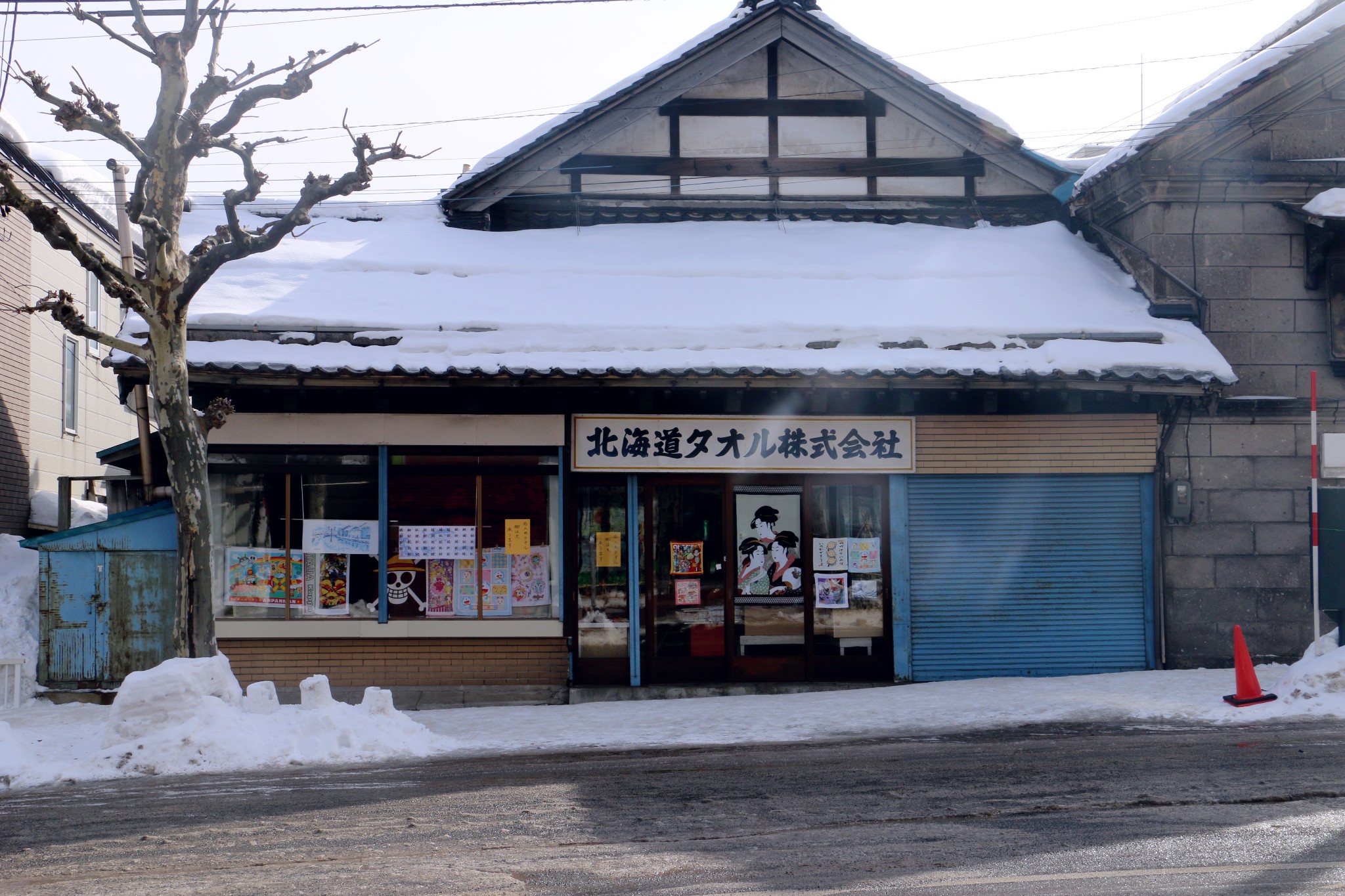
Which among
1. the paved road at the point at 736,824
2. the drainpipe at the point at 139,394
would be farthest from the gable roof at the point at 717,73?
the paved road at the point at 736,824

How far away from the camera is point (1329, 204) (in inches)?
494

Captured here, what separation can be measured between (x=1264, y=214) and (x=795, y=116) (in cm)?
620

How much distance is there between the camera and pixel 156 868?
18.4 feet

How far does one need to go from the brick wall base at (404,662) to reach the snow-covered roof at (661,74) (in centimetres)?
664

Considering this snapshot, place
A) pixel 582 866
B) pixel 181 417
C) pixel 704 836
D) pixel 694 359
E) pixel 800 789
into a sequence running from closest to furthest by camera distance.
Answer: pixel 582 866 < pixel 704 836 < pixel 800 789 < pixel 181 417 < pixel 694 359

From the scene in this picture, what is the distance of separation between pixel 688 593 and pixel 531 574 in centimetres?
182

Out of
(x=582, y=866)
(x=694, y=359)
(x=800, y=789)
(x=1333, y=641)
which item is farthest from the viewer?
(x=1333, y=641)

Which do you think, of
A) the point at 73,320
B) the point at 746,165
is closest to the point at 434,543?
the point at 73,320

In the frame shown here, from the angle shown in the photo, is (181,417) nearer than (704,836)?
No

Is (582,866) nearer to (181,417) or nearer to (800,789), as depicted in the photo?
(800,789)

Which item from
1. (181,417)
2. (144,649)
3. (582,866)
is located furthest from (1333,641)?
(144,649)

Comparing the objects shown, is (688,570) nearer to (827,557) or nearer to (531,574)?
(827,557)

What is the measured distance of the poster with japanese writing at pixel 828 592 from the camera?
12422 millimetres

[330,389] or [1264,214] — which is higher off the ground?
[1264,214]
